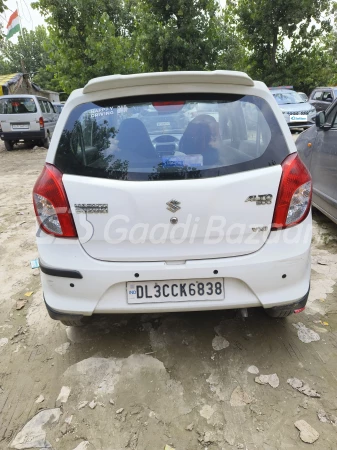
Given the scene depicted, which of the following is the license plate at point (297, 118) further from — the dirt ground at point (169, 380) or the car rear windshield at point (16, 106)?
the dirt ground at point (169, 380)

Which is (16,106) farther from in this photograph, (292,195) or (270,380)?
(270,380)

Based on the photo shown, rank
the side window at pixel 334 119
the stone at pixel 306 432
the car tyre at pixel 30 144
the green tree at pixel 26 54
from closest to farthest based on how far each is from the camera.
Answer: the stone at pixel 306 432 < the side window at pixel 334 119 < the car tyre at pixel 30 144 < the green tree at pixel 26 54

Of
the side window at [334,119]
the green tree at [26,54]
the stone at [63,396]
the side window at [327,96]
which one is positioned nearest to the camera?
the stone at [63,396]

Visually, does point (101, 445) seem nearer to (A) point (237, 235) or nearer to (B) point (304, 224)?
(A) point (237, 235)

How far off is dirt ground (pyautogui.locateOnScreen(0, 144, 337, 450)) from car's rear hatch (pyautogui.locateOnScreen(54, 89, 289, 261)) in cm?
76

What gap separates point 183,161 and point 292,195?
2.10 ft

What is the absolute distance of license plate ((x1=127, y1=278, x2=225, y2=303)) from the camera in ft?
6.68

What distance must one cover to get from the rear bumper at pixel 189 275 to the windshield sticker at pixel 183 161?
21.4 inches

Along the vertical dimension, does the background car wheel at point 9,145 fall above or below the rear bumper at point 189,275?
below

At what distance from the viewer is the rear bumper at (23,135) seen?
12922 millimetres

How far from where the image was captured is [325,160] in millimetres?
4215

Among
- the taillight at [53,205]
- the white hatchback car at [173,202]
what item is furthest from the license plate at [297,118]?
the taillight at [53,205]

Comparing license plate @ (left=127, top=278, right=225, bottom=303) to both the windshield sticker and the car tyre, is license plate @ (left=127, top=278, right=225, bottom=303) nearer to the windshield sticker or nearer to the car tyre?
the windshield sticker

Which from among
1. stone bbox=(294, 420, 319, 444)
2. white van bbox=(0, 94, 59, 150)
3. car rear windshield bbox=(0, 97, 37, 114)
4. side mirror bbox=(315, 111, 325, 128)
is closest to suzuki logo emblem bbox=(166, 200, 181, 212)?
stone bbox=(294, 420, 319, 444)
